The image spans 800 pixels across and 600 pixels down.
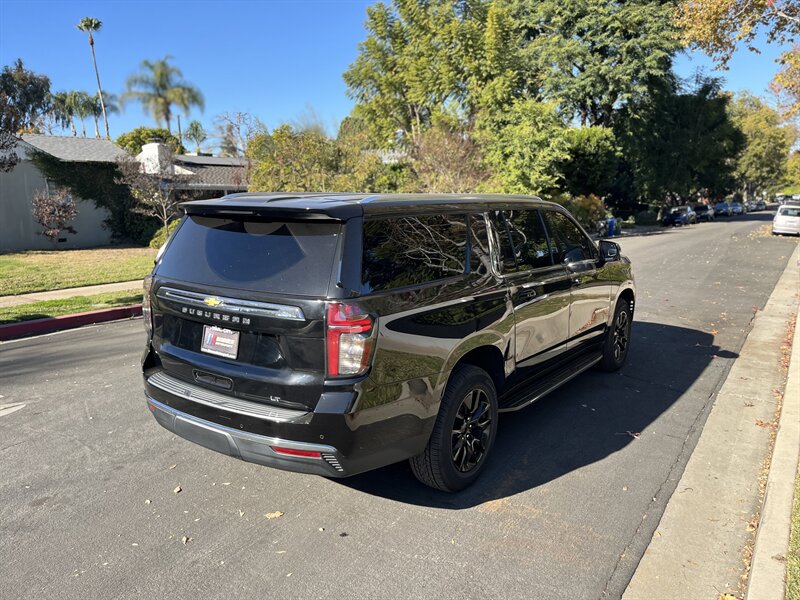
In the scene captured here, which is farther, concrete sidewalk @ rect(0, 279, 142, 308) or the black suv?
concrete sidewalk @ rect(0, 279, 142, 308)

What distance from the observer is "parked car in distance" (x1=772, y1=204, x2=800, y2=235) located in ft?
91.1

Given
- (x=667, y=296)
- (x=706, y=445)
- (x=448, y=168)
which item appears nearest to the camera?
(x=706, y=445)

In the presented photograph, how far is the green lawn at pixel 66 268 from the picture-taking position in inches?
510

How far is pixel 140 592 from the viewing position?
2.77 metres

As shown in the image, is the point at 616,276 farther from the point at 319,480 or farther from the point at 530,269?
the point at 319,480

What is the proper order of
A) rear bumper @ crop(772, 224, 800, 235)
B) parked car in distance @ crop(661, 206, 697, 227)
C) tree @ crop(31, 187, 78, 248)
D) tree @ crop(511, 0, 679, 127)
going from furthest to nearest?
1. parked car in distance @ crop(661, 206, 697, 227)
2. tree @ crop(511, 0, 679, 127)
3. rear bumper @ crop(772, 224, 800, 235)
4. tree @ crop(31, 187, 78, 248)

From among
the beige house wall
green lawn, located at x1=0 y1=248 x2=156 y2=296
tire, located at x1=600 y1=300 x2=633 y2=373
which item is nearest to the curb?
tire, located at x1=600 y1=300 x2=633 y2=373

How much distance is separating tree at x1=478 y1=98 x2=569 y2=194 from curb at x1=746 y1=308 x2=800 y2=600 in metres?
21.4

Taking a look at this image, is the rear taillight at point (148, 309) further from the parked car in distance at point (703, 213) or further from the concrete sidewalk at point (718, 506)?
the parked car in distance at point (703, 213)

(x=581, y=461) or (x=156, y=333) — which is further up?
(x=156, y=333)

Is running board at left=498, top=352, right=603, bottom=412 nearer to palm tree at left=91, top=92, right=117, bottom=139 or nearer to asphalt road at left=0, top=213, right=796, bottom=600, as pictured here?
Result: asphalt road at left=0, top=213, right=796, bottom=600

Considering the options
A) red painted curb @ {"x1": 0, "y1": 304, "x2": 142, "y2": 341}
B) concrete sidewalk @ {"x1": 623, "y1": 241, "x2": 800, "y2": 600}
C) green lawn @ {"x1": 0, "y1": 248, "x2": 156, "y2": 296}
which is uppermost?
green lawn @ {"x1": 0, "y1": 248, "x2": 156, "y2": 296}

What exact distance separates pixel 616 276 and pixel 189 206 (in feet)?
13.8

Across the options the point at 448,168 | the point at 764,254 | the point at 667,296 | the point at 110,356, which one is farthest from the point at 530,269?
the point at 448,168
